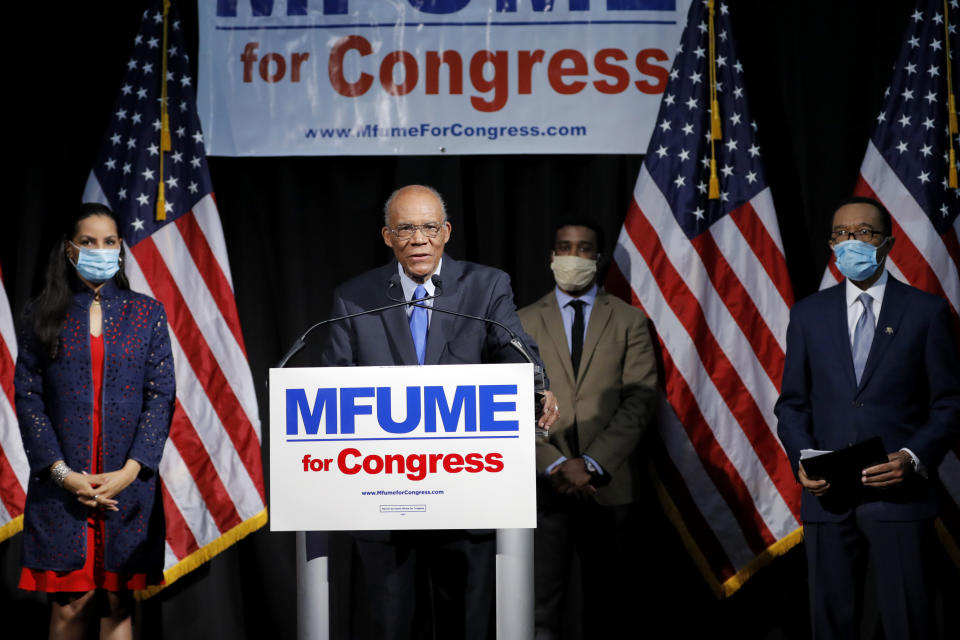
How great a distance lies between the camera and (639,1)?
4.22 m

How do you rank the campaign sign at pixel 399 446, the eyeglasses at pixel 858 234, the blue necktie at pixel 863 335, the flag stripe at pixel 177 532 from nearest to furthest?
the campaign sign at pixel 399 446
the blue necktie at pixel 863 335
the eyeglasses at pixel 858 234
the flag stripe at pixel 177 532

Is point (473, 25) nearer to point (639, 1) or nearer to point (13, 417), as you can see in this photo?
point (639, 1)

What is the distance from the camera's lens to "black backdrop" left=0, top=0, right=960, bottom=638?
4246 mm

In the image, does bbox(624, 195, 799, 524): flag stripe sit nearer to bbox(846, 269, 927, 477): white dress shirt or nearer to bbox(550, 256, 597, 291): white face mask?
bbox(550, 256, 597, 291): white face mask

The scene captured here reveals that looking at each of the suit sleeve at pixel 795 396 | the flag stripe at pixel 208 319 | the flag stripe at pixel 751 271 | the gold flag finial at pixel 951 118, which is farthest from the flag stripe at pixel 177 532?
the gold flag finial at pixel 951 118

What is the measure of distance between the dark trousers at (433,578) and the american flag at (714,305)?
5.62 ft

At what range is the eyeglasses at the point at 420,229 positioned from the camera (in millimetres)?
2598

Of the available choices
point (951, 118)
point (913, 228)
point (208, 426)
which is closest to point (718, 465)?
point (913, 228)

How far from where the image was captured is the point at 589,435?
3.72m

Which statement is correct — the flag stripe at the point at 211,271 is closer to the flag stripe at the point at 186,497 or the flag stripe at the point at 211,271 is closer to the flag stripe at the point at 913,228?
the flag stripe at the point at 186,497

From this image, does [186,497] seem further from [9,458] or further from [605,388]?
[605,388]

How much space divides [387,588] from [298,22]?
9.02 feet

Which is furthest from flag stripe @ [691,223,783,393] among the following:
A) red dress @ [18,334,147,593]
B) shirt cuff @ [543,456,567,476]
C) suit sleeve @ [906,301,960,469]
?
red dress @ [18,334,147,593]

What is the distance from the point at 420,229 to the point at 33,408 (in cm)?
152
